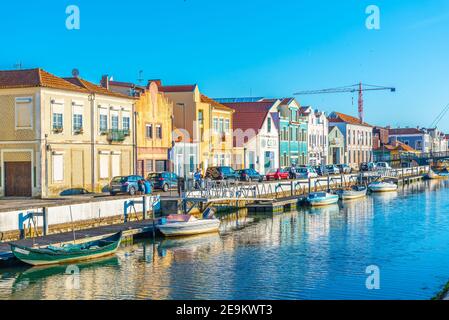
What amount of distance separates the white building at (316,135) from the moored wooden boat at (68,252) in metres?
68.3

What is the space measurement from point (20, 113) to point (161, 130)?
1694 cm

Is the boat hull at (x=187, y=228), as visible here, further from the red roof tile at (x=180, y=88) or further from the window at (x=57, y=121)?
the red roof tile at (x=180, y=88)

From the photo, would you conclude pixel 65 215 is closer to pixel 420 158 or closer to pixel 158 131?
pixel 158 131

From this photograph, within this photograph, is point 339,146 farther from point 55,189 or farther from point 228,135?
point 55,189

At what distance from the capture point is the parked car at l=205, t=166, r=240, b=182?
2511 inches

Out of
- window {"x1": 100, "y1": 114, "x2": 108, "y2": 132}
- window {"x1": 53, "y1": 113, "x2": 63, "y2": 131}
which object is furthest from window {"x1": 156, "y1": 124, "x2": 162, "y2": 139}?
window {"x1": 53, "y1": 113, "x2": 63, "y2": 131}

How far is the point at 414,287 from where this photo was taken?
26000 mm

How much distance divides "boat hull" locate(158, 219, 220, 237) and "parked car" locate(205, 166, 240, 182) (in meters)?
22.4

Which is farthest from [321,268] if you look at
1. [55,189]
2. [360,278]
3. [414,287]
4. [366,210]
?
[366,210]

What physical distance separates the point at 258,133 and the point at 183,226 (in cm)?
4341

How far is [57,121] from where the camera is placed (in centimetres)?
4859

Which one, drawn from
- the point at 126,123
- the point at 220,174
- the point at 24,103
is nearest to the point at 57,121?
the point at 24,103

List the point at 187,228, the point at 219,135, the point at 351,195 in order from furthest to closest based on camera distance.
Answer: the point at 219,135, the point at 351,195, the point at 187,228

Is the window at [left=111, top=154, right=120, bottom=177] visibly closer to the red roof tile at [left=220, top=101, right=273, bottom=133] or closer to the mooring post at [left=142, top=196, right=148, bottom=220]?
the mooring post at [left=142, top=196, right=148, bottom=220]
